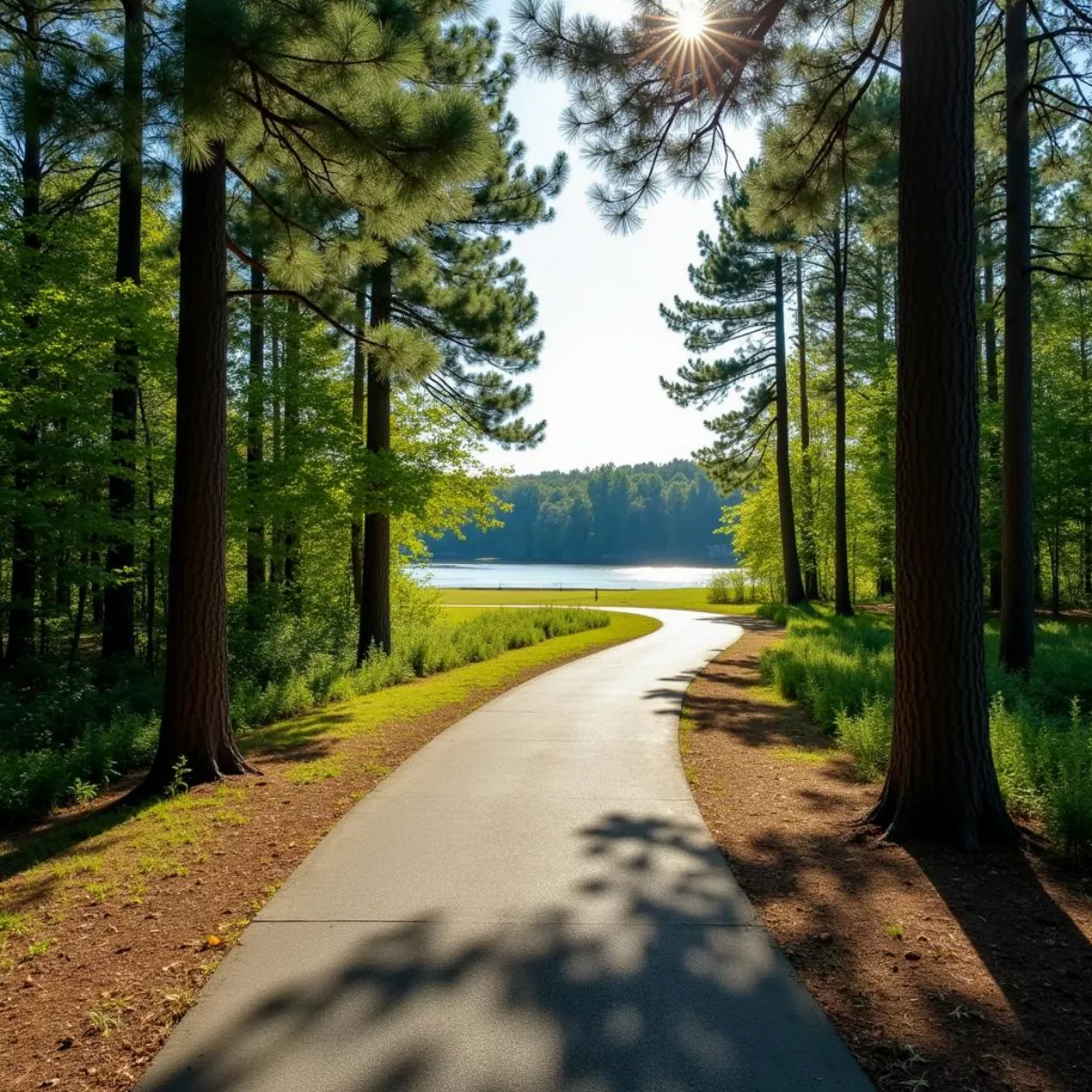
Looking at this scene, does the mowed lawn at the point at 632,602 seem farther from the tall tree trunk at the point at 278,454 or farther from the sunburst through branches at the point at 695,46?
the sunburst through branches at the point at 695,46

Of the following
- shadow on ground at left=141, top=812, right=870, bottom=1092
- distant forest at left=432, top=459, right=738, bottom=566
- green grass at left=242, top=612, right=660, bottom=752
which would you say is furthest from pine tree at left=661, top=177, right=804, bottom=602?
distant forest at left=432, top=459, right=738, bottom=566

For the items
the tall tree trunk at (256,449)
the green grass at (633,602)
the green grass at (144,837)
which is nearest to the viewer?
the green grass at (144,837)

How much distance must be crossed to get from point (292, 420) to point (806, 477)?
2467cm

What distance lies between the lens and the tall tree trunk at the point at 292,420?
13430 mm

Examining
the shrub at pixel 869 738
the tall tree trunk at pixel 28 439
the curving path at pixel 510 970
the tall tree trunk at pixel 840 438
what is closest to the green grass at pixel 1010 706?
the shrub at pixel 869 738

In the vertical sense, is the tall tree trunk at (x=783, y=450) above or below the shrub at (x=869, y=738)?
above

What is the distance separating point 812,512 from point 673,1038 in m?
32.3

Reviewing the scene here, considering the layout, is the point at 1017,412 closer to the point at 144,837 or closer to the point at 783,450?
the point at 144,837

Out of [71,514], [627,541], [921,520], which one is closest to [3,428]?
[71,514]

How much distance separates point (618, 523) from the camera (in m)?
121

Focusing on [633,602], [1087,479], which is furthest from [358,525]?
[633,602]

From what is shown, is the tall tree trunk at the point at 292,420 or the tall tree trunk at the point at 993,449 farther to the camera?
the tall tree trunk at the point at 993,449

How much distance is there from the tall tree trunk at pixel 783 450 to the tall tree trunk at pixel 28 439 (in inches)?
843

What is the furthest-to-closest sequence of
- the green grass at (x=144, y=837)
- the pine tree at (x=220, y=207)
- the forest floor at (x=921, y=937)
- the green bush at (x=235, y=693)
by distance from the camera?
the green bush at (x=235, y=693) → the pine tree at (x=220, y=207) → the green grass at (x=144, y=837) → the forest floor at (x=921, y=937)
